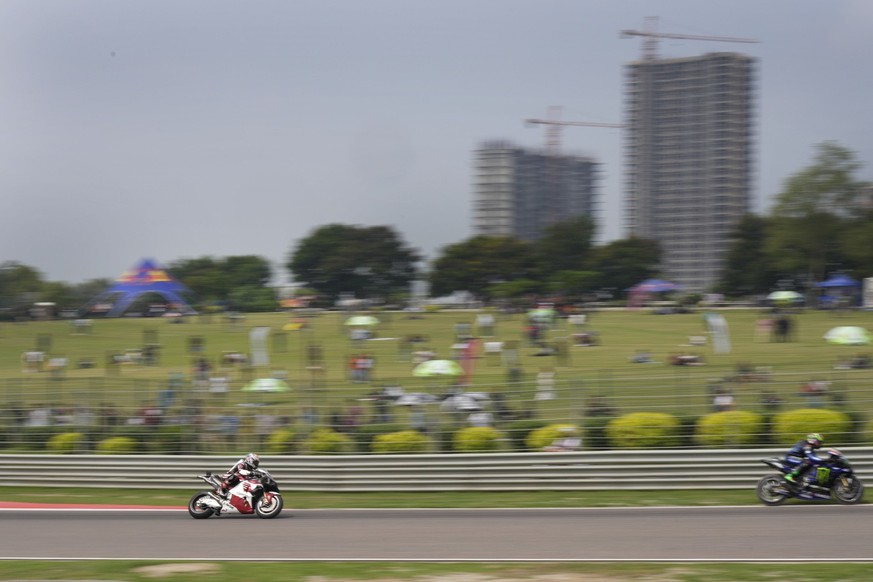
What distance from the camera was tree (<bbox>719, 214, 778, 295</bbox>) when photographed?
77375 millimetres

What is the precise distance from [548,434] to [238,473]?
520cm

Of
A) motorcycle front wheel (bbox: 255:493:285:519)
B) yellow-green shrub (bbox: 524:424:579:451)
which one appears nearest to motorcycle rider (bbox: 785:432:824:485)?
yellow-green shrub (bbox: 524:424:579:451)

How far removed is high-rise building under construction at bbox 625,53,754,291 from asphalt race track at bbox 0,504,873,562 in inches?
6984

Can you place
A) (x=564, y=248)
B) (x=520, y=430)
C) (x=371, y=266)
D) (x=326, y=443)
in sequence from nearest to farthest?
(x=520, y=430) < (x=326, y=443) < (x=564, y=248) < (x=371, y=266)

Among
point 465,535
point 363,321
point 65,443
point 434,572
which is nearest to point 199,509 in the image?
point 465,535

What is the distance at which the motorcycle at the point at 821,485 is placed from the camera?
43.7ft

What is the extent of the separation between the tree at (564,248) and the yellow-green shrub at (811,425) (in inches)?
2652

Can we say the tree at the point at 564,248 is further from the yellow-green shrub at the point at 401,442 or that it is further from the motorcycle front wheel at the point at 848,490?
the motorcycle front wheel at the point at 848,490

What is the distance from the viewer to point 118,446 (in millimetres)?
18609

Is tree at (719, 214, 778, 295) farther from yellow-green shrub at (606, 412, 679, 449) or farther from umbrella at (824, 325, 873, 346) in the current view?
yellow-green shrub at (606, 412, 679, 449)

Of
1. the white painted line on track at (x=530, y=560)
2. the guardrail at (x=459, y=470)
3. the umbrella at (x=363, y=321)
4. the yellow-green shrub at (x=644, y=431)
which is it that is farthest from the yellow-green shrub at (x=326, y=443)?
the umbrella at (x=363, y=321)

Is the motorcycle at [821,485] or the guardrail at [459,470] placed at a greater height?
the motorcycle at [821,485]

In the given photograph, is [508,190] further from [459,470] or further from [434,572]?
[434,572]

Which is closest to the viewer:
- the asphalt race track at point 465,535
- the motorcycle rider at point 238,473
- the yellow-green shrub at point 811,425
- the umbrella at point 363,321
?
the asphalt race track at point 465,535
